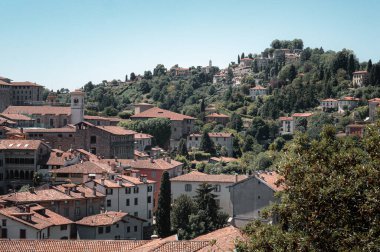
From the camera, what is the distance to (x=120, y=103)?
160875mm

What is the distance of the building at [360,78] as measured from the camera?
150000mm

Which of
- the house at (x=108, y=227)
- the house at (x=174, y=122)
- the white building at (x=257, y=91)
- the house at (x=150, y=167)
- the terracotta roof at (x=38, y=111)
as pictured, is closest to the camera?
the house at (x=108, y=227)

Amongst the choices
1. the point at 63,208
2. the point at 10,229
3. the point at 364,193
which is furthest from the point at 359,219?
the point at 63,208

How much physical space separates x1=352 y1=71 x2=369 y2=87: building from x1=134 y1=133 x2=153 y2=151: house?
6638cm

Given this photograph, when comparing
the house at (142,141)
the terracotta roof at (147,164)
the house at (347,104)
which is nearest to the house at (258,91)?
the house at (347,104)

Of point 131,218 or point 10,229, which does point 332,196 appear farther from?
point 131,218

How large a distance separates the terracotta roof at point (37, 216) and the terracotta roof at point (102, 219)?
→ 1.48m

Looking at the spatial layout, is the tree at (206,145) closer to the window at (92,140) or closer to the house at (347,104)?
the window at (92,140)

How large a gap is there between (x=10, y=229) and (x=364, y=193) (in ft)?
96.8

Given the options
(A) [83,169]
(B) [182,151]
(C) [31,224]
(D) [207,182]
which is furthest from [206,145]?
(C) [31,224]

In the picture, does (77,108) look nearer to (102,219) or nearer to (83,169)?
(83,169)

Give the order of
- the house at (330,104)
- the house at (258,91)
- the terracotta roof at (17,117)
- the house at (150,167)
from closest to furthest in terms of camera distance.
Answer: the house at (150,167) < the terracotta roof at (17,117) < the house at (330,104) < the house at (258,91)

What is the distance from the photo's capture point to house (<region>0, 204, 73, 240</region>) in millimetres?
41500

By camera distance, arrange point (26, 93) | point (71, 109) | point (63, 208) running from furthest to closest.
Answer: point (26, 93), point (71, 109), point (63, 208)
